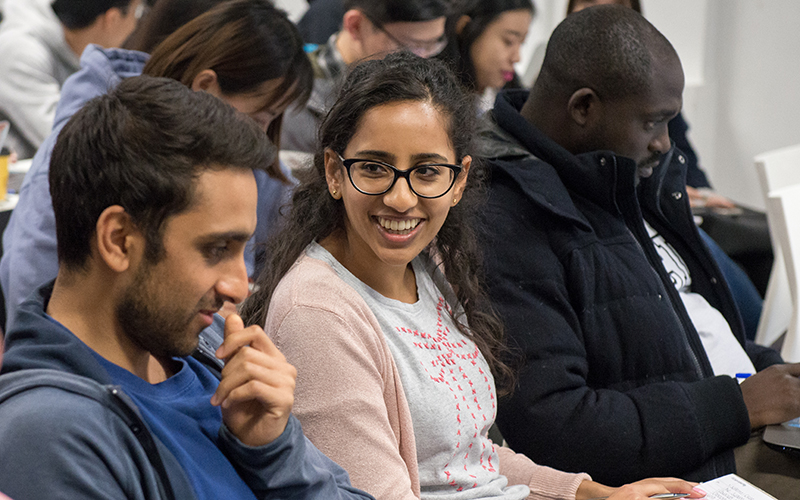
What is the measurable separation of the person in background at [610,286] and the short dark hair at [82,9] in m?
2.60

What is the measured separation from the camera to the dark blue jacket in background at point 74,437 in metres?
0.73

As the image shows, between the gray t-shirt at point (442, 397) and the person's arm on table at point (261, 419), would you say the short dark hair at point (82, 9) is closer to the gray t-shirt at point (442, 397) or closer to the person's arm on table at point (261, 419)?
the gray t-shirt at point (442, 397)

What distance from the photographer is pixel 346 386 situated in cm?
110

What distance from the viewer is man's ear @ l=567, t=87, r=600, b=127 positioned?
1665 mm

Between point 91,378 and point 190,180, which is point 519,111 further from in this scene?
point 91,378

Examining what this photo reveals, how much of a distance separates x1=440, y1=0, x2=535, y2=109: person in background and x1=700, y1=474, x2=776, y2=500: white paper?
2245 mm

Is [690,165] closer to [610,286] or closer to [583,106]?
[583,106]

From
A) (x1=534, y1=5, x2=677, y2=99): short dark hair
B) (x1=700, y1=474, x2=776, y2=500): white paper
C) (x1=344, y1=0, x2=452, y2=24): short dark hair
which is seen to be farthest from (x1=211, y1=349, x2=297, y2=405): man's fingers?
(x1=344, y1=0, x2=452, y2=24): short dark hair

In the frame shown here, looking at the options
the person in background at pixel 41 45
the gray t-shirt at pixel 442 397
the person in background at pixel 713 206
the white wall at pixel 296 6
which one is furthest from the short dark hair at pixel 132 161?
the white wall at pixel 296 6

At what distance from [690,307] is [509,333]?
531 millimetres

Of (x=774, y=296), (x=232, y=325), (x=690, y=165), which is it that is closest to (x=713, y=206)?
(x=690, y=165)

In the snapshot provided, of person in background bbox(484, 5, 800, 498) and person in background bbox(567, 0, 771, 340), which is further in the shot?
person in background bbox(567, 0, 771, 340)

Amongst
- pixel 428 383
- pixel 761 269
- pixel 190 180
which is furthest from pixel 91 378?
pixel 761 269

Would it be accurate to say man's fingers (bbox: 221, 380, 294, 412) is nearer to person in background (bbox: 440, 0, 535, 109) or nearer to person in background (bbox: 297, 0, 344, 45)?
person in background (bbox: 440, 0, 535, 109)
